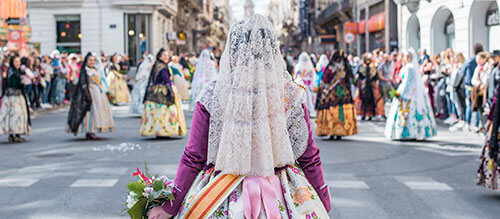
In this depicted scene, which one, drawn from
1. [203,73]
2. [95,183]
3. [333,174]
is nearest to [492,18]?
[203,73]

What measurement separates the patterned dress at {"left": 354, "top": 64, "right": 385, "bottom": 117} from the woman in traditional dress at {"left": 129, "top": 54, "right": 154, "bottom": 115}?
16.8 ft

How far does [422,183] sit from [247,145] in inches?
214

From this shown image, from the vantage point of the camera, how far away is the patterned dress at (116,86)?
77.6 feet

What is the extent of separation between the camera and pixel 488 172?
23.9ft

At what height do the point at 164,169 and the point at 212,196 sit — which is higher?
the point at 212,196

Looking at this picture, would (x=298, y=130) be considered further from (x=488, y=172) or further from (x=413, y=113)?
(x=413, y=113)

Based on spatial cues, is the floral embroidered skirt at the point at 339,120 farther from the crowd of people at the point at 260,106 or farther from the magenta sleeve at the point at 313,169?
the magenta sleeve at the point at 313,169

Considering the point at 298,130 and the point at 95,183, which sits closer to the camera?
the point at 298,130

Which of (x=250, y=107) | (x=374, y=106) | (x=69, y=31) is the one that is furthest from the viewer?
(x=69, y=31)

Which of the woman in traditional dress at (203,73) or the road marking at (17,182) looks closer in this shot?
the road marking at (17,182)

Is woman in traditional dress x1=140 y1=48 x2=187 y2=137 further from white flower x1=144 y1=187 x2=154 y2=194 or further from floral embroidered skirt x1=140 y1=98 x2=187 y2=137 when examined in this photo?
white flower x1=144 y1=187 x2=154 y2=194

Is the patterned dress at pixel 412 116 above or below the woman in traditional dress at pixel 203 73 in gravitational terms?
below

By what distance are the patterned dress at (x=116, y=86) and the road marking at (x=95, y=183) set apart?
49.6 feet

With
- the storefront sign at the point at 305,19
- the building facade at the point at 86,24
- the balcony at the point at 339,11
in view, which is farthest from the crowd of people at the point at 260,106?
the storefront sign at the point at 305,19
